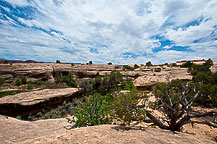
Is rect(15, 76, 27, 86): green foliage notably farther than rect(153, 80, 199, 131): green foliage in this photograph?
Yes

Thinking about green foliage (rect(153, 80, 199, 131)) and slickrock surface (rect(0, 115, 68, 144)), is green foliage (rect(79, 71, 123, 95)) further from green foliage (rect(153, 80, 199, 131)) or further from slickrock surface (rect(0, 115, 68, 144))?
green foliage (rect(153, 80, 199, 131))

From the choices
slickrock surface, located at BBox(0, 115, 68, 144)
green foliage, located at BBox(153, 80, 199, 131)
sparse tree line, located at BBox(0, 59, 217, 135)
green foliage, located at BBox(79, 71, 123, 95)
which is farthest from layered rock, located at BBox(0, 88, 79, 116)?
green foliage, located at BBox(153, 80, 199, 131)

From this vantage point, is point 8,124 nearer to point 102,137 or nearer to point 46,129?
point 46,129

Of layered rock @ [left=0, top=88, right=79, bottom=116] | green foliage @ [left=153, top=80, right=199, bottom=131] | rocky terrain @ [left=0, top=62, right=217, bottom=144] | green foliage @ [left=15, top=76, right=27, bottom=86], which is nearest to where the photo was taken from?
rocky terrain @ [left=0, top=62, right=217, bottom=144]

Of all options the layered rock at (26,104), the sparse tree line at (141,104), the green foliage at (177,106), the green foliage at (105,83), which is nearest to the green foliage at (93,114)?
the sparse tree line at (141,104)

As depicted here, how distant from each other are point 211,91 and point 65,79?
22.2 meters

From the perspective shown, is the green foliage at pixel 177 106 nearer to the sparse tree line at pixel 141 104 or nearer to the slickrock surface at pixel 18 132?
the sparse tree line at pixel 141 104

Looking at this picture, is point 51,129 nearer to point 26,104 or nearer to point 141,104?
point 26,104

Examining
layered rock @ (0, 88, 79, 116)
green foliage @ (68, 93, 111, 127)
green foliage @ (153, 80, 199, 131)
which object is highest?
green foliage @ (153, 80, 199, 131)

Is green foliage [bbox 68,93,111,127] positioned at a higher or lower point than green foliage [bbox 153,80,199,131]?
lower

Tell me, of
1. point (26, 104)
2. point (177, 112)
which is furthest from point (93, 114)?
point (26, 104)

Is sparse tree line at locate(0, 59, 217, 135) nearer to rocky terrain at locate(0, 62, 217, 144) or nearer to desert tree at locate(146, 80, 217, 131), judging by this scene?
desert tree at locate(146, 80, 217, 131)

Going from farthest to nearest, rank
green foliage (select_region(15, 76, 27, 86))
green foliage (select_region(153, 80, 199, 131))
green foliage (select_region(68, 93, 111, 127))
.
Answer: green foliage (select_region(15, 76, 27, 86)) → green foliage (select_region(68, 93, 111, 127)) → green foliage (select_region(153, 80, 199, 131))

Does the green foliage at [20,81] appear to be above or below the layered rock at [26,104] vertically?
above
